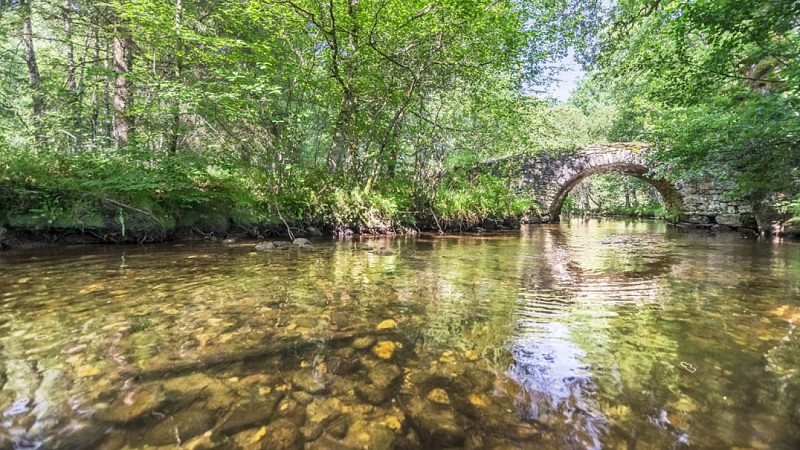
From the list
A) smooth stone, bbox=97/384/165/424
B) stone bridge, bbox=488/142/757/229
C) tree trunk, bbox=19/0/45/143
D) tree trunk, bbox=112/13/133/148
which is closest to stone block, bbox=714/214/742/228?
stone bridge, bbox=488/142/757/229

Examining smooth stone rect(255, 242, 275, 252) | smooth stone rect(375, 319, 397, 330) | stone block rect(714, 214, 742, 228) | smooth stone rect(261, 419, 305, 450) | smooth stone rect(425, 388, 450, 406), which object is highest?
stone block rect(714, 214, 742, 228)

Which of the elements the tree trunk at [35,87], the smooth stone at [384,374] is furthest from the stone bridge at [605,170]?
the smooth stone at [384,374]

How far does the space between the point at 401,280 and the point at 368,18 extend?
5.70 meters

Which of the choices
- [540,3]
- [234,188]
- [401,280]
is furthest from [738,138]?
[234,188]

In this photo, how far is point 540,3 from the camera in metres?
9.15

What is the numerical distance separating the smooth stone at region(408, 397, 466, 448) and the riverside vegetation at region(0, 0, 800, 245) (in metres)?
5.94

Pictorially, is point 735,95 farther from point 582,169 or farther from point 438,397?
point 582,169

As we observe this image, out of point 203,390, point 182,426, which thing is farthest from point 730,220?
point 182,426

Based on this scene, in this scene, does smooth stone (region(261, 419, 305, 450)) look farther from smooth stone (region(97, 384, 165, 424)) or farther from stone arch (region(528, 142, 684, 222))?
stone arch (region(528, 142, 684, 222))

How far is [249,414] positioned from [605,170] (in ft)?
72.7

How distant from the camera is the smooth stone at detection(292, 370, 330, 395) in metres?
1.84

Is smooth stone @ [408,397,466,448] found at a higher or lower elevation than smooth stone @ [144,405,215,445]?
lower

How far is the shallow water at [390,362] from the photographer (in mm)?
1507

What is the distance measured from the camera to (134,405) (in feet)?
5.42
